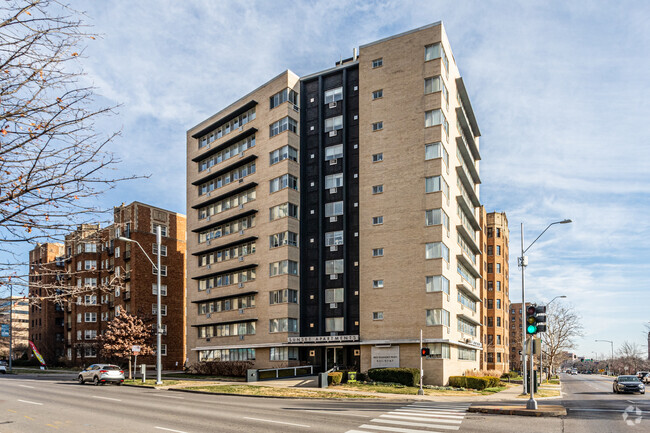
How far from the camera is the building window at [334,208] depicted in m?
53.2

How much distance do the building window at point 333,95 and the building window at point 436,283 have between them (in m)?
21.8

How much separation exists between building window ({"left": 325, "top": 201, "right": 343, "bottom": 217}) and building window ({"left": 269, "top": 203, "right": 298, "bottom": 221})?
331cm

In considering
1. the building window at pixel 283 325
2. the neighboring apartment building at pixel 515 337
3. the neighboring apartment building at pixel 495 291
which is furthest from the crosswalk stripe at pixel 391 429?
the neighboring apartment building at pixel 515 337

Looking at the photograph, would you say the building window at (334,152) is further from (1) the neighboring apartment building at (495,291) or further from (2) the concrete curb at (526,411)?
(1) the neighboring apartment building at (495,291)

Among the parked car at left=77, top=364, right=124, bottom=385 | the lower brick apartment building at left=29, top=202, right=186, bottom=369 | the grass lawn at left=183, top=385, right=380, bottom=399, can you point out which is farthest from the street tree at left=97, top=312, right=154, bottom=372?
the lower brick apartment building at left=29, top=202, right=186, bottom=369

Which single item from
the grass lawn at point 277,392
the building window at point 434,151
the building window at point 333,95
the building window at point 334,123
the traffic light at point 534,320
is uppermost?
the building window at point 333,95

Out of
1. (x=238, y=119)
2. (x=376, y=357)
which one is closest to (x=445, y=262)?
(x=376, y=357)

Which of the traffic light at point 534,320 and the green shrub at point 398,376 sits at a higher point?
the traffic light at point 534,320

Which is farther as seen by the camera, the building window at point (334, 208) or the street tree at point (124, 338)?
the building window at point (334, 208)

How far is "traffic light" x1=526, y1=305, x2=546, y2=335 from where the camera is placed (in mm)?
22078

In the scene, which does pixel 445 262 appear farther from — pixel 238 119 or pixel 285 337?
pixel 238 119

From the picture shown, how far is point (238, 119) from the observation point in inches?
2480

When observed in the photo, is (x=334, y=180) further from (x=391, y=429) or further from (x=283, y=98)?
(x=391, y=429)

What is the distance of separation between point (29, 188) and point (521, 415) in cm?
1981
